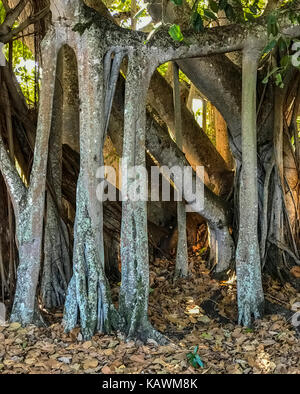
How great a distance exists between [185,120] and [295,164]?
4.74 ft

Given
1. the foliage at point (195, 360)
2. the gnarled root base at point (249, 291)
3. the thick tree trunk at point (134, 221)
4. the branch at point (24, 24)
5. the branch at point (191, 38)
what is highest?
the branch at point (24, 24)

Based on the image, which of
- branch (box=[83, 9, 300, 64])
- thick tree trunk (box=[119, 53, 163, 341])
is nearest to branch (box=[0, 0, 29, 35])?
branch (box=[83, 9, 300, 64])

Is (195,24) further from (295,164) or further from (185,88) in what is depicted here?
(185,88)

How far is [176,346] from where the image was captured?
3.74 metres

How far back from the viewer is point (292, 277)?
199 inches

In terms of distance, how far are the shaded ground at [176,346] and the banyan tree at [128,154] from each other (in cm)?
14

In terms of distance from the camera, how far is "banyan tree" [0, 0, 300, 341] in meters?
3.89

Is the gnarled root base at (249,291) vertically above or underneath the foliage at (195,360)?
above

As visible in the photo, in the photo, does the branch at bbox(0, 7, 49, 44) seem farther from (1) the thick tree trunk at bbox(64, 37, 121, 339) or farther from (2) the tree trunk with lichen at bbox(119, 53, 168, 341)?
(2) the tree trunk with lichen at bbox(119, 53, 168, 341)

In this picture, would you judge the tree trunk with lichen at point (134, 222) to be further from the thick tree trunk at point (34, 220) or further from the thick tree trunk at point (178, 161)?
the thick tree trunk at point (178, 161)

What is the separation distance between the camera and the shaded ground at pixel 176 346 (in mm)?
3447

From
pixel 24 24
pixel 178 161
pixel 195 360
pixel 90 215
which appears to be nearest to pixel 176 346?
pixel 195 360

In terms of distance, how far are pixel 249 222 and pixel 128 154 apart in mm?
1195

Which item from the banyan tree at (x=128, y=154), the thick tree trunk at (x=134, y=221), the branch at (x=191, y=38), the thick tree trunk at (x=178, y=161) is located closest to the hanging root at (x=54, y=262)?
the banyan tree at (x=128, y=154)
